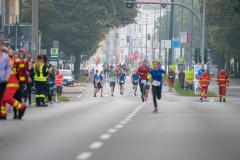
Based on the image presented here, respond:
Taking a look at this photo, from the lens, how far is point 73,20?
192 feet

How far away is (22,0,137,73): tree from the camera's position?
57.3m

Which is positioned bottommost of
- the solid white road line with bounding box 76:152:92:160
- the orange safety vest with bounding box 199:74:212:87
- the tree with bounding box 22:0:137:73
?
the solid white road line with bounding box 76:152:92:160

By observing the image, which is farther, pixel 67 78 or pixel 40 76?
pixel 67 78

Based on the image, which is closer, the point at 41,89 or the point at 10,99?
the point at 10,99

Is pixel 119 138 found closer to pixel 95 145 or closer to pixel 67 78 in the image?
pixel 95 145

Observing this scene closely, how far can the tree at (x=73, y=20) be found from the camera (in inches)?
2258

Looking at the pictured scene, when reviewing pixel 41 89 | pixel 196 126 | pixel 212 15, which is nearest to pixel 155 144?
pixel 196 126

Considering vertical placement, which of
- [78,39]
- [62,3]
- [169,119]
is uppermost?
[62,3]

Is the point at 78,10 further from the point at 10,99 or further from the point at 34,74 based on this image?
the point at 10,99

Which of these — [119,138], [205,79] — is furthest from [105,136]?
[205,79]

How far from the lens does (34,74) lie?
1931cm

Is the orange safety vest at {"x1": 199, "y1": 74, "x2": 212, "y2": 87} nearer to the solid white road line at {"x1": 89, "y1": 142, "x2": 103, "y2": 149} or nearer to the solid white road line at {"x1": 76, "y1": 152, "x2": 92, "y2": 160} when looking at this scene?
A: the solid white road line at {"x1": 89, "y1": 142, "x2": 103, "y2": 149}

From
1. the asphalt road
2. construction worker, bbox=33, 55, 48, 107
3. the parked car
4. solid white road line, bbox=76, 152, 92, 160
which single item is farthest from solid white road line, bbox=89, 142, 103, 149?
the parked car

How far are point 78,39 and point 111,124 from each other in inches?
1772
